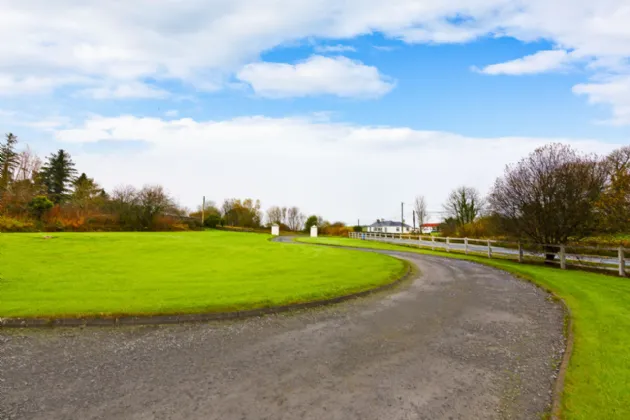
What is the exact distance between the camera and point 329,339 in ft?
20.7

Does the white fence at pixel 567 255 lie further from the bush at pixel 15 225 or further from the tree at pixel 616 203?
the bush at pixel 15 225

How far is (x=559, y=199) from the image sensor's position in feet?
57.8

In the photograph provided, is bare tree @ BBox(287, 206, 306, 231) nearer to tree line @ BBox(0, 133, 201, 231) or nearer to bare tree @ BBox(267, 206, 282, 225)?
bare tree @ BBox(267, 206, 282, 225)

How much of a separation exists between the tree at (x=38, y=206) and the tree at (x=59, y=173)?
2982 cm

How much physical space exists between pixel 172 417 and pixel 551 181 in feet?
69.0

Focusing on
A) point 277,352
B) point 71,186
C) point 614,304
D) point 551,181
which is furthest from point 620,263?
point 71,186

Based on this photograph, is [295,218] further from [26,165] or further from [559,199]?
[559,199]

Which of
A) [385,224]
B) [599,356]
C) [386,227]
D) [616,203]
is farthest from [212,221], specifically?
[385,224]

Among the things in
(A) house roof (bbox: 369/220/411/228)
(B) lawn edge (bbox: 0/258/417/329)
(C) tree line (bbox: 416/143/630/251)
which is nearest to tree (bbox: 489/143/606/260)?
(C) tree line (bbox: 416/143/630/251)

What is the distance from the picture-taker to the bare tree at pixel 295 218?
98.0 meters

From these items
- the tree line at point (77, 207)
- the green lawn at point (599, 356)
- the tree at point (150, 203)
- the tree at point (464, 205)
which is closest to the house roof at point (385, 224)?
the tree at point (464, 205)

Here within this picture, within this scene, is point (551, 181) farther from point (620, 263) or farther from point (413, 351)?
point (413, 351)

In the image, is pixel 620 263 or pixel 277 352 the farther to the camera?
pixel 620 263

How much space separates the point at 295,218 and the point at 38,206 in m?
66.4
